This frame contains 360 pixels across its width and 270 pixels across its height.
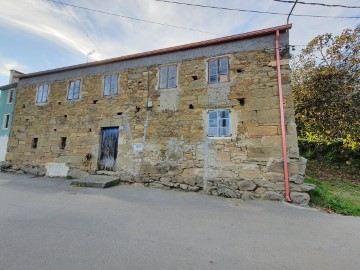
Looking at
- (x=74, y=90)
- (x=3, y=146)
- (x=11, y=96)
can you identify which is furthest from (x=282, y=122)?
(x=11, y=96)

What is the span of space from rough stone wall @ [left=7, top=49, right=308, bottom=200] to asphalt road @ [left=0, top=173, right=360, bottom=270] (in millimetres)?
1107

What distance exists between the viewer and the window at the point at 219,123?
272 inches

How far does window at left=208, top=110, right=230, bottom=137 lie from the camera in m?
6.92

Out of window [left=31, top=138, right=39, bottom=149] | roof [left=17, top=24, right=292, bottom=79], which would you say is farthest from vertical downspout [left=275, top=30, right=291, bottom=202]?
window [left=31, top=138, right=39, bottom=149]

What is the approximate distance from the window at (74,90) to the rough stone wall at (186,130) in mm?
264

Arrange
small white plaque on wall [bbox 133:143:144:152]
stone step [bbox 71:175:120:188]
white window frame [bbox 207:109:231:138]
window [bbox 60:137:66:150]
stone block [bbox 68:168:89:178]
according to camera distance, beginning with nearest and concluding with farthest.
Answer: white window frame [bbox 207:109:231:138], stone step [bbox 71:175:120:188], small white plaque on wall [bbox 133:143:144:152], stone block [bbox 68:168:89:178], window [bbox 60:137:66:150]

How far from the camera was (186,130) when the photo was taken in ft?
24.2

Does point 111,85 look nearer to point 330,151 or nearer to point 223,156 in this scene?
point 223,156

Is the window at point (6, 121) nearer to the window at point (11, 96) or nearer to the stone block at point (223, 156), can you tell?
the window at point (11, 96)

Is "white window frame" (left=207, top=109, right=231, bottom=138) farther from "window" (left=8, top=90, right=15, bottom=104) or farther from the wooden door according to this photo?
"window" (left=8, top=90, right=15, bottom=104)

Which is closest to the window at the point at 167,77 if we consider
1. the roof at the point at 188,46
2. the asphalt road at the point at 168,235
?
the roof at the point at 188,46

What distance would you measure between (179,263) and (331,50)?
11735mm

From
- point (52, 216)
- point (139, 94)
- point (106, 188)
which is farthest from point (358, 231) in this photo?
point (139, 94)

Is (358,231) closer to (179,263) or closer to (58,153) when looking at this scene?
(179,263)
